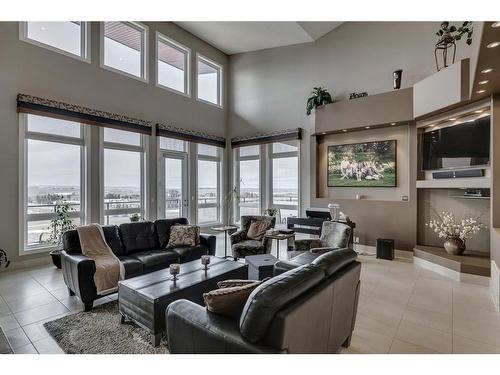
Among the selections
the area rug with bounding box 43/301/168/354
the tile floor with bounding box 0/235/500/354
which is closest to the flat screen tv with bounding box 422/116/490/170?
the tile floor with bounding box 0/235/500/354

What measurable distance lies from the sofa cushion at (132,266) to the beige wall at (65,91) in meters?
2.54

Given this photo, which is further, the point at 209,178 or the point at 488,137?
the point at 209,178

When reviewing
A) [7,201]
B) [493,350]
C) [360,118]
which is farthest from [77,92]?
[493,350]

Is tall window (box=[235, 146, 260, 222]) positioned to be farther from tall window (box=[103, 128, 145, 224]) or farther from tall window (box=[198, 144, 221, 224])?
tall window (box=[103, 128, 145, 224])

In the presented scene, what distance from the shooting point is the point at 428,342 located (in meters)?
2.37

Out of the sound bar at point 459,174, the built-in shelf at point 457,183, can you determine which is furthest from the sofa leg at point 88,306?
the sound bar at point 459,174

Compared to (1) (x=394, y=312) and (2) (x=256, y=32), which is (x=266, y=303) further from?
(2) (x=256, y=32)

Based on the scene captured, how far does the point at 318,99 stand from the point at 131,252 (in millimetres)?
5033

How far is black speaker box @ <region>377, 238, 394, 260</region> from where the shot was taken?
510 centimetres

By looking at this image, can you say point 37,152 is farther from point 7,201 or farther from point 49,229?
point 49,229

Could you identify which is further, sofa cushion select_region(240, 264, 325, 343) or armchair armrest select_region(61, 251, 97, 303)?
armchair armrest select_region(61, 251, 97, 303)

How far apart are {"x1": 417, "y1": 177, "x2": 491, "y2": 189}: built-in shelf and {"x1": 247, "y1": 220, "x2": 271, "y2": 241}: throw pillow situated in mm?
2916

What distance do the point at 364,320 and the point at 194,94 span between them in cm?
670

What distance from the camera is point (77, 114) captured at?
509cm
